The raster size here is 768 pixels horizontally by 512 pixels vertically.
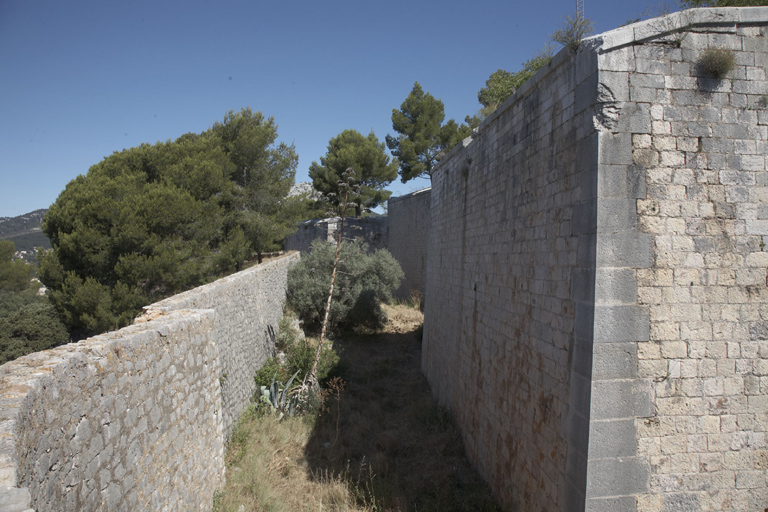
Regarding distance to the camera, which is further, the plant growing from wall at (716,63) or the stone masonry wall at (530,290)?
the stone masonry wall at (530,290)

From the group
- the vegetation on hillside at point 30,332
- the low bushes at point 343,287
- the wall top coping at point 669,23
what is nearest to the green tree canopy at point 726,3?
the wall top coping at point 669,23

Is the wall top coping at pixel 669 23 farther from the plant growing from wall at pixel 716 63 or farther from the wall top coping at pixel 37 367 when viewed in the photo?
the wall top coping at pixel 37 367

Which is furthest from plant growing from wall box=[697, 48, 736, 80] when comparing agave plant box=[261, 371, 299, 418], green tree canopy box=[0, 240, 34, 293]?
green tree canopy box=[0, 240, 34, 293]

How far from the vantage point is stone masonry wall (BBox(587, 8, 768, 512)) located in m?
3.32

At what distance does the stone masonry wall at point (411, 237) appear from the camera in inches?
708

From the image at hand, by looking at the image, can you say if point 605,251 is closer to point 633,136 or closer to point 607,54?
point 633,136

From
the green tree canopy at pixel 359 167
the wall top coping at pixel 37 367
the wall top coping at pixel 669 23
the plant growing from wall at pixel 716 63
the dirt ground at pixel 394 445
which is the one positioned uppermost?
the green tree canopy at pixel 359 167

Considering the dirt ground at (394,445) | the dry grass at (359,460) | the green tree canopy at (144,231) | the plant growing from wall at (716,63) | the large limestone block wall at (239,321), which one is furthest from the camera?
the green tree canopy at (144,231)

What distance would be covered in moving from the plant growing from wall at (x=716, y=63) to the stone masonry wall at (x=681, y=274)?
40 millimetres

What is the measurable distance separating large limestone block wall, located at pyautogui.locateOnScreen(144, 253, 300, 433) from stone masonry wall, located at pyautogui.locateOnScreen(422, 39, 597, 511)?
3.57 metres

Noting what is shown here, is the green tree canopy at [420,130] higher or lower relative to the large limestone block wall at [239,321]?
higher

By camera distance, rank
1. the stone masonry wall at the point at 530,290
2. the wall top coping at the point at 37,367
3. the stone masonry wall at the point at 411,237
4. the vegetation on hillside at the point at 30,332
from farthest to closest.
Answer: the stone masonry wall at the point at 411,237, the vegetation on hillside at the point at 30,332, the stone masonry wall at the point at 530,290, the wall top coping at the point at 37,367

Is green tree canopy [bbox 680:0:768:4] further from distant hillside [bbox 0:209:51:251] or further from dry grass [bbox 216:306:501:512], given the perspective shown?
distant hillside [bbox 0:209:51:251]

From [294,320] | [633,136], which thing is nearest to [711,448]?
[633,136]
